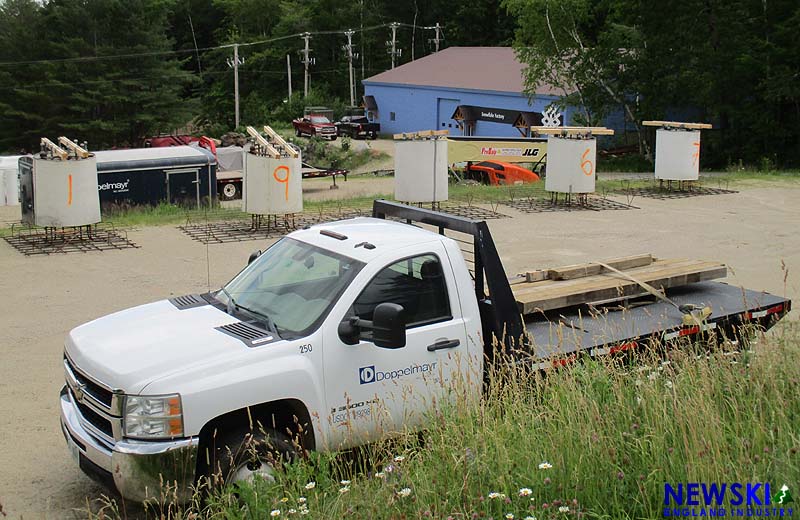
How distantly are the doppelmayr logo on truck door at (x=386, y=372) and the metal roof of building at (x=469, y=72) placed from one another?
45.3 metres

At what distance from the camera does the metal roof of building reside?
55.7 m

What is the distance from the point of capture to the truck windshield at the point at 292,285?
631 cm

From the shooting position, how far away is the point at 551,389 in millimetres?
5633

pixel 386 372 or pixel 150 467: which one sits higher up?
pixel 386 372

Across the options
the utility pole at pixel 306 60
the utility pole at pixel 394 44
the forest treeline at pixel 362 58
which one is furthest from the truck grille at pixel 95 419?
the utility pole at pixel 394 44

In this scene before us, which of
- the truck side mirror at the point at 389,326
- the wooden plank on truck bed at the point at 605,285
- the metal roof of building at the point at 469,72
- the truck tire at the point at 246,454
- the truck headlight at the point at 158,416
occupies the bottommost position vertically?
the truck tire at the point at 246,454

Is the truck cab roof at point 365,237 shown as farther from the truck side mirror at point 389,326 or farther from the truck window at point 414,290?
the truck side mirror at point 389,326

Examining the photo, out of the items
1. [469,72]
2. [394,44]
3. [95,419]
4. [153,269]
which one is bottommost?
[153,269]

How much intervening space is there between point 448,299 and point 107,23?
60.7 meters

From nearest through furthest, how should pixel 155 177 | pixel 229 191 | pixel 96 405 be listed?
pixel 96 405 → pixel 155 177 → pixel 229 191

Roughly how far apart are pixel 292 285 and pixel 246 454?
1464 mm

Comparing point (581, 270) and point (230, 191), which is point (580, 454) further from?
point (230, 191)

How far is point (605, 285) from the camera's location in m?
8.01

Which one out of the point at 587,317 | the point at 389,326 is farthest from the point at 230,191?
the point at 389,326
